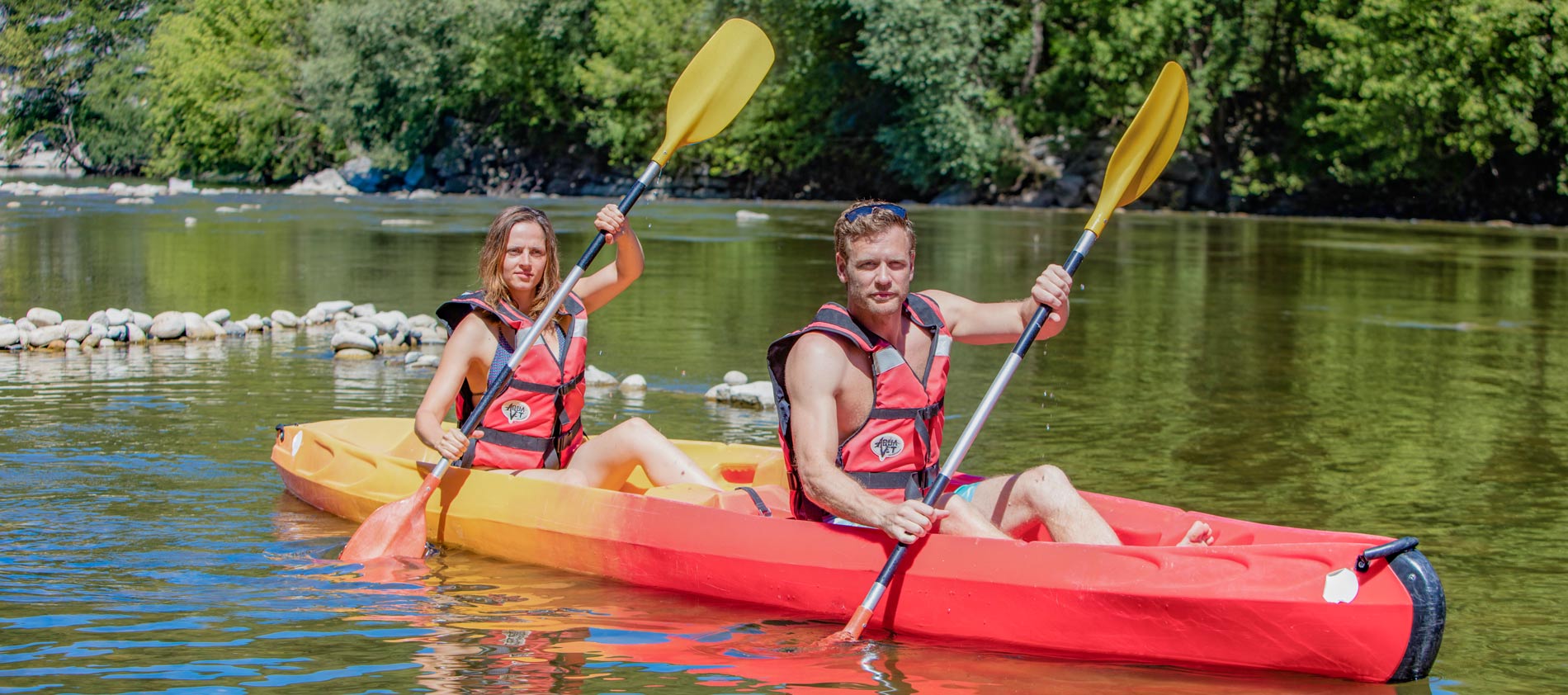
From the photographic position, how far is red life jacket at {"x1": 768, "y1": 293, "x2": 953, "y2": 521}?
4137mm

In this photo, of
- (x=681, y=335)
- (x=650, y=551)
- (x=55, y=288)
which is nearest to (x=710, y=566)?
(x=650, y=551)

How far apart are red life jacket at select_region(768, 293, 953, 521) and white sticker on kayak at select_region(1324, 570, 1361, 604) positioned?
107cm

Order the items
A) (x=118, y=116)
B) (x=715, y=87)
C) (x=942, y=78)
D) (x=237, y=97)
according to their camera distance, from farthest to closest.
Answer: (x=118, y=116) < (x=237, y=97) < (x=942, y=78) < (x=715, y=87)

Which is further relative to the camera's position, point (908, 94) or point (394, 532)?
point (908, 94)

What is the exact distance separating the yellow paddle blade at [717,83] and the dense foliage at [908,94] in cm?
2148

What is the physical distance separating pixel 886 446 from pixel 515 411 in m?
1.48

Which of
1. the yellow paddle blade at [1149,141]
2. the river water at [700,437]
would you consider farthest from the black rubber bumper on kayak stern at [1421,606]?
the yellow paddle blade at [1149,141]

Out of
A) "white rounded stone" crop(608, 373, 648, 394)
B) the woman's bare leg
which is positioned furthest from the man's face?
"white rounded stone" crop(608, 373, 648, 394)

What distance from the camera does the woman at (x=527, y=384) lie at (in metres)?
4.97

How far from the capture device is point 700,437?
268 inches

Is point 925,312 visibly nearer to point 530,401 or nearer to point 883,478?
point 883,478

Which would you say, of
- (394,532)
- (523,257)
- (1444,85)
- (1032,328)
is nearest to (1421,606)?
(1032,328)

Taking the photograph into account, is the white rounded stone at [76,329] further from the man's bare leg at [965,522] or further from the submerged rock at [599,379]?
the man's bare leg at [965,522]

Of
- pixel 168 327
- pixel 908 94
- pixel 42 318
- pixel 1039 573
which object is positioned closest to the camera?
pixel 1039 573
